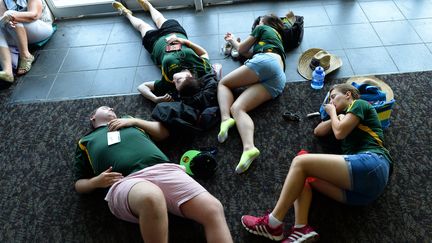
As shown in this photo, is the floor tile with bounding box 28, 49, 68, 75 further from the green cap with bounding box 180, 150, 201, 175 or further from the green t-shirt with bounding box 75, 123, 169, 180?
the green cap with bounding box 180, 150, 201, 175

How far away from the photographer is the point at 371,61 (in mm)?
2264

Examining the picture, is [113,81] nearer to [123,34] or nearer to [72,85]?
[72,85]

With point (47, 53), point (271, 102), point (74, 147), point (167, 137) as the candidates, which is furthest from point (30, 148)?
point (271, 102)

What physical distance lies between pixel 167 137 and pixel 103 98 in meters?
0.66

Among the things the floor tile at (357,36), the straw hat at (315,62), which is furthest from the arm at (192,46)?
the floor tile at (357,36)

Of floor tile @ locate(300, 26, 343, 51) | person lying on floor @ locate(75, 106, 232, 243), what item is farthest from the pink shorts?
floor tile @ locate(300, 26, 343, 51)

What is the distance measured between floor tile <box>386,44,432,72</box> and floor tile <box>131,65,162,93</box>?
1.69 metres

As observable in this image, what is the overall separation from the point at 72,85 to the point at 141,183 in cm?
138

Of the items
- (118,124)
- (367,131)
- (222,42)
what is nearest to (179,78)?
(118,124)

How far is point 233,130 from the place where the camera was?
192 cm

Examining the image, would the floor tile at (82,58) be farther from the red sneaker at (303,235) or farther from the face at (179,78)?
the red sneaker at (303,235)

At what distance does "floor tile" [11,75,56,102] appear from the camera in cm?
231

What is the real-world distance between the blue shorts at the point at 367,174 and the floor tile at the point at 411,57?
1.10m

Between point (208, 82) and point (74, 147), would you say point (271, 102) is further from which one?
point (74, 147)
